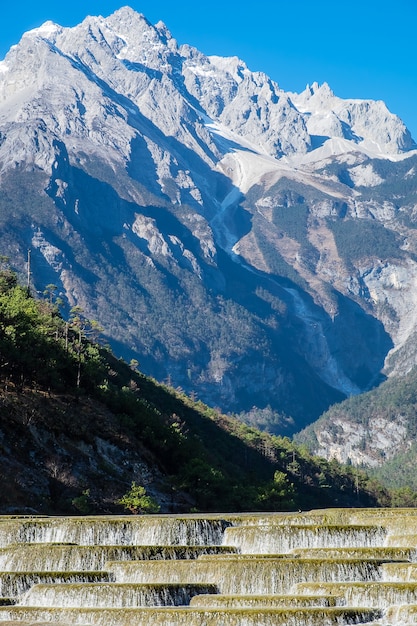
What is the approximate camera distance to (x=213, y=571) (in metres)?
50.6

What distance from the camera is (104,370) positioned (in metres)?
145

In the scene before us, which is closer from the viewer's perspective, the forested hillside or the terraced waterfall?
the terraced waterfall

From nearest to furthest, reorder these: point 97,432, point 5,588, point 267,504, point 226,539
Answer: point 5,588
point 226,539
point 97,432
point 267,504

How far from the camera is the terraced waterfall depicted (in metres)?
43.6

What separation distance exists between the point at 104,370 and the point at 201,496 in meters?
36.1

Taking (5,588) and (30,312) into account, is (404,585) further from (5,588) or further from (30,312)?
(30,312)

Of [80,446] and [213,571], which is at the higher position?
[80,446]

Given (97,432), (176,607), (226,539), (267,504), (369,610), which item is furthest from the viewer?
(267,504)

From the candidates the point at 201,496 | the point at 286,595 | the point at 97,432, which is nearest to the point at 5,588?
the point at 286,595

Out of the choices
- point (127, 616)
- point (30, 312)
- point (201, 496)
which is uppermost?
point (30, 312)

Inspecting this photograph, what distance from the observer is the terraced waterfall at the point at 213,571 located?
1718 inches

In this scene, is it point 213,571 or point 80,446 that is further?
point 80,446

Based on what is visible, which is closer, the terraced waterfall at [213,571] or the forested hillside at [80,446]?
the terraced waterfall at [213,571]

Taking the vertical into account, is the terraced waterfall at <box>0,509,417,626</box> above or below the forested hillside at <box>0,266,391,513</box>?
below
